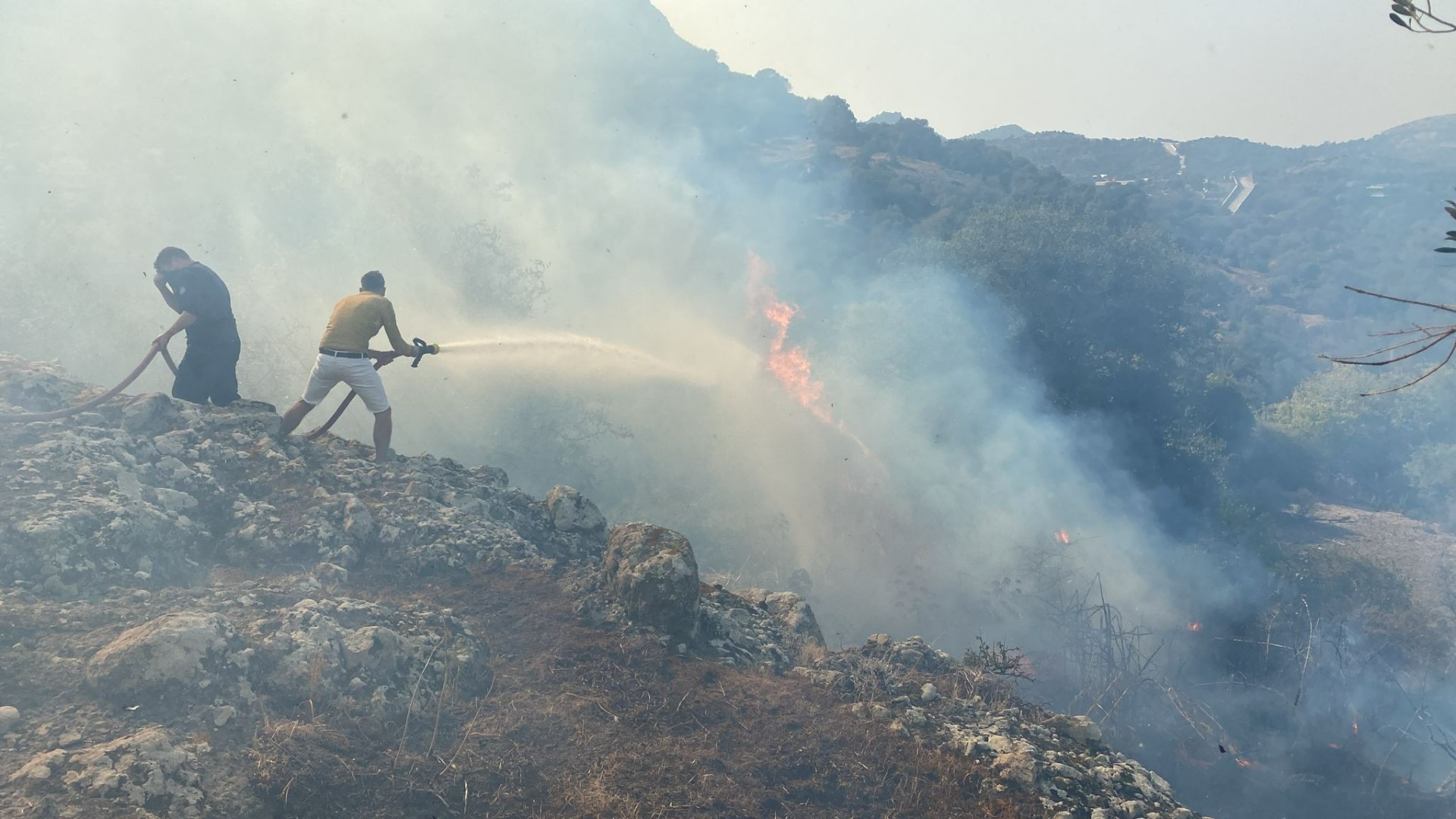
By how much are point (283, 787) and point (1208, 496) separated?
23.1 metres

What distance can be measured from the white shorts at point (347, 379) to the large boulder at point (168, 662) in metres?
3.52

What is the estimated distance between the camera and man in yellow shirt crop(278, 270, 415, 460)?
28.8 feet

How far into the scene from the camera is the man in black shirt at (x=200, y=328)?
8.99 m

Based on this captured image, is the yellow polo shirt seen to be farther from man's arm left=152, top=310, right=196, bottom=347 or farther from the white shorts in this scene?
man's arm left=152, top=310, right=196, bottom=347

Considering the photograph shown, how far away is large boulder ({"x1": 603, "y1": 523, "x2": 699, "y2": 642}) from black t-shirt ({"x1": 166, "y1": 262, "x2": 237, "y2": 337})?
5.41 m

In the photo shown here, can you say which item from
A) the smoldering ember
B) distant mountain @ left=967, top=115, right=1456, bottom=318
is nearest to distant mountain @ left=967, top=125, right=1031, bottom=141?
distant mountain @ left=967, top=115, right=1456, bottom=318

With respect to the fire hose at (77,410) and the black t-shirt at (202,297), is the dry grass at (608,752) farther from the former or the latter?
the black t-shirt at (202,297)

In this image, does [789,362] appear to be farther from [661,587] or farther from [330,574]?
[330,574]

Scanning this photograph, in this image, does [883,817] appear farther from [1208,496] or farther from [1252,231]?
[1252,231]

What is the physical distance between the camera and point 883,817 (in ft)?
20.4

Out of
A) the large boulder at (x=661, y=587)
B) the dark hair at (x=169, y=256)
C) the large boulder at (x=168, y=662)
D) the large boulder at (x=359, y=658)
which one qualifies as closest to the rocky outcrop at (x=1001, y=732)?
the large boulder at (x=661, y=587)

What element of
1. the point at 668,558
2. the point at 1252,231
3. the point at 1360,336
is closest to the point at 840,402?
the point at 668,558

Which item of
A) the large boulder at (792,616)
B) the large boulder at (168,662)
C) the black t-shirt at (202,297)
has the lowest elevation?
the large boulder at (792,616)

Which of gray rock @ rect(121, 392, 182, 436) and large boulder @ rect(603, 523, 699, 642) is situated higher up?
gray rock @ rect(121, 392, 182, 436)
